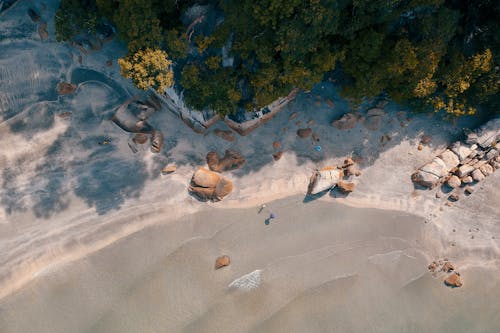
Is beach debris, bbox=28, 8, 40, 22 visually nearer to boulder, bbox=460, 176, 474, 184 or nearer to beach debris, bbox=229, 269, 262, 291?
beach debris, bbox=229, 269, 262, 291

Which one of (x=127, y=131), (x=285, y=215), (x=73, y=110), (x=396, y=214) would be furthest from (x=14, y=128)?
(x=396, y=214)

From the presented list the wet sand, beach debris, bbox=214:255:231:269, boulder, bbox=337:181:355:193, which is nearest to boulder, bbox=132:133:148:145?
the wet sand

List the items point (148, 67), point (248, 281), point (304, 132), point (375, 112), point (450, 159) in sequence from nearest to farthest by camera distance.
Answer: point (148, 67), point (248, 281), point (304, 132), point (450, 159), point (375, 112)

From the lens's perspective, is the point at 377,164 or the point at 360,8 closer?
the point at 360,8

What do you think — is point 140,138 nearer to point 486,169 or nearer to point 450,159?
point 450,159

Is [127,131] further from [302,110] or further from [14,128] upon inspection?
[302,110]

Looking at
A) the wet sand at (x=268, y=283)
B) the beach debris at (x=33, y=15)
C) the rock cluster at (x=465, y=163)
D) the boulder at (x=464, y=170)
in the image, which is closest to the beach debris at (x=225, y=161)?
the wet sand at (x=268, y=283)

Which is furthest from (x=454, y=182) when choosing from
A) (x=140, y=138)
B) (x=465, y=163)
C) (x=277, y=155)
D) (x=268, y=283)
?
(x=140, y=138)
